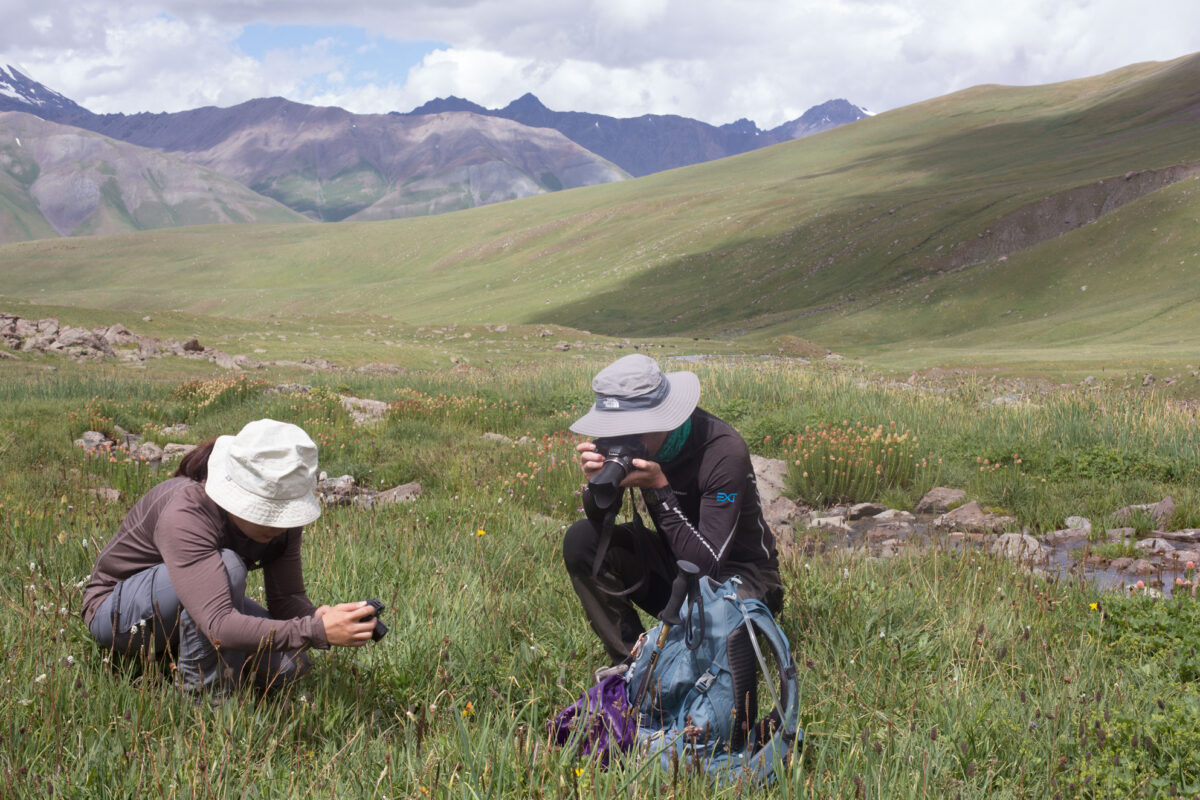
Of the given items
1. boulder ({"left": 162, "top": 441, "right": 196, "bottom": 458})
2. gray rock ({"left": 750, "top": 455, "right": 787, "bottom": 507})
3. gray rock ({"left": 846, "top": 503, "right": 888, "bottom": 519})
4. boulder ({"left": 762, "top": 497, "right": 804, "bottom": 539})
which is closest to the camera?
boulder ({"left": 762, "top": 497, "right": 804, "bottom": 539})

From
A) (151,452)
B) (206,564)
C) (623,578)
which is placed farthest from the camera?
(151,452)

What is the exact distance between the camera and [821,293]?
57781 millimetres

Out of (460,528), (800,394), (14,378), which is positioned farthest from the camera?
(14,378)

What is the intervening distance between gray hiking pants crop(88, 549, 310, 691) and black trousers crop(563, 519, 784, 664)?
4.31 ft

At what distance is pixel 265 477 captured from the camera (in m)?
3.33

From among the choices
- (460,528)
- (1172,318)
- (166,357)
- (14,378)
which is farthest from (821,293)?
(460,528)

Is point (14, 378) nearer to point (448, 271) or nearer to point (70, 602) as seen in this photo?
point (70, 602)

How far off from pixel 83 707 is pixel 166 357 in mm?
23948

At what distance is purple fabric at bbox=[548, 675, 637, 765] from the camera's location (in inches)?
113

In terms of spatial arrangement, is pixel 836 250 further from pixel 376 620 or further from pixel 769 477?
pixel 376 620

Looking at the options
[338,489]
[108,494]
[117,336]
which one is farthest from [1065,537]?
[117,336]

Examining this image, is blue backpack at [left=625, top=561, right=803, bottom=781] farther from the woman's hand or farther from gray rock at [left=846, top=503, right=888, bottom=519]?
gray rock at [left=846, top=503, right=888, bottom=519]

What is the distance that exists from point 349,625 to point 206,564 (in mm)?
726

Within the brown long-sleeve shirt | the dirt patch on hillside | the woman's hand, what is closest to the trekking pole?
the woman's hand
